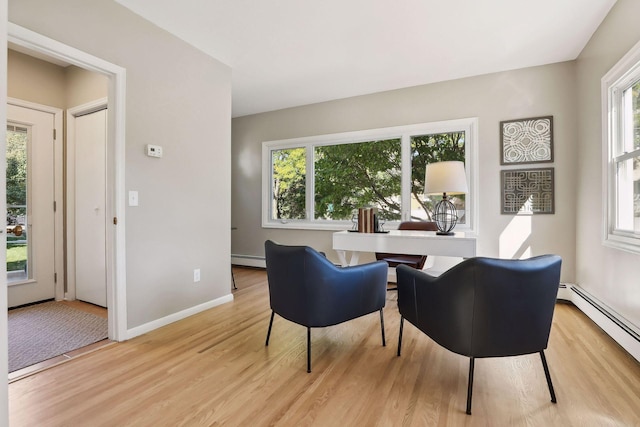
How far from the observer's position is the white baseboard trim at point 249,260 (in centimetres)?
502

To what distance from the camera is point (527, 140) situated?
337 centimetres

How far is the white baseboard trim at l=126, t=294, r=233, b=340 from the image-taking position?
245 centimetres

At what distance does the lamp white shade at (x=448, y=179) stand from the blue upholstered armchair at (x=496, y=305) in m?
1.14

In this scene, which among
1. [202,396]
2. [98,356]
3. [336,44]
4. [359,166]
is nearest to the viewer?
[202,396]

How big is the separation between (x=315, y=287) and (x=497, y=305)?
96cm

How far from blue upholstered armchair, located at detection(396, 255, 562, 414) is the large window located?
7.34 ft

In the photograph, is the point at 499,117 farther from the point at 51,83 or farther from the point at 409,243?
the point at 51,83

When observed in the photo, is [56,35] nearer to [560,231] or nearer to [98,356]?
[98,356]

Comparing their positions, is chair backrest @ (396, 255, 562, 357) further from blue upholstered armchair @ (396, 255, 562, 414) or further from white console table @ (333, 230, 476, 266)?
white console table @ (333, 230, 476, 266)

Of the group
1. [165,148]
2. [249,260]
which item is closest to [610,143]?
[165,148]

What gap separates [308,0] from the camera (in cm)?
231

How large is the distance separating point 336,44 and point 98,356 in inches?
122

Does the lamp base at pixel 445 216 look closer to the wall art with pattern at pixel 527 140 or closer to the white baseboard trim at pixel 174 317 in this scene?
the wall art with pattern at pixel 527 140

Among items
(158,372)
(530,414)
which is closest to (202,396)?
(158,372)
